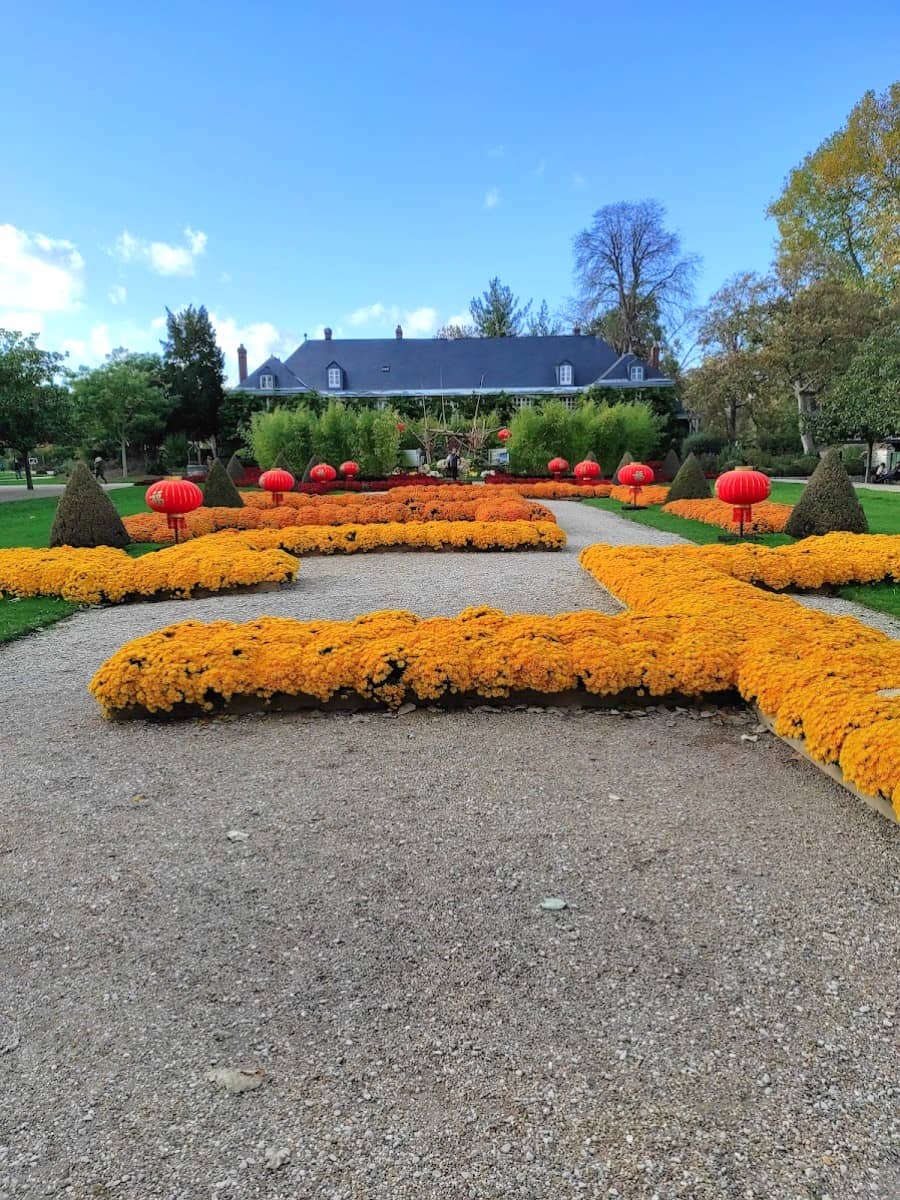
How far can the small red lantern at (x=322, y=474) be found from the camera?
24922 millimetres

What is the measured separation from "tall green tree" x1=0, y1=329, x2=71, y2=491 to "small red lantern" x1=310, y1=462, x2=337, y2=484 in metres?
7.70

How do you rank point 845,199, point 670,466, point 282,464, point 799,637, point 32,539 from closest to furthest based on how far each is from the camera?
point 799,637 < point 32,539 < point 282,464 < point 670,466 < point 845,199

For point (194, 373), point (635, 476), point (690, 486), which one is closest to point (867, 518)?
point (690, 486)

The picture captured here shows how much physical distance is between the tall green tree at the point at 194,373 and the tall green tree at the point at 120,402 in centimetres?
242

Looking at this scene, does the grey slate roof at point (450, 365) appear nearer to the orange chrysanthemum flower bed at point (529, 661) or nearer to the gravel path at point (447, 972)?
the orange chrysanthemum flower bed at point (529, 661)

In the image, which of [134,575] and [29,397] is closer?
[134,575]

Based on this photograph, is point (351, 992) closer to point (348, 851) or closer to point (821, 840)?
point (348, 851)

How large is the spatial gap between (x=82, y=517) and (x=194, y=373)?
37.3m

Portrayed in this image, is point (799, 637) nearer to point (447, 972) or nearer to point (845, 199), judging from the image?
point (447, 972)

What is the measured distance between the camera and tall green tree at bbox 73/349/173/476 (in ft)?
127

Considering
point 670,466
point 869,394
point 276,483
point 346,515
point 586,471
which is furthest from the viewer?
point 670,466

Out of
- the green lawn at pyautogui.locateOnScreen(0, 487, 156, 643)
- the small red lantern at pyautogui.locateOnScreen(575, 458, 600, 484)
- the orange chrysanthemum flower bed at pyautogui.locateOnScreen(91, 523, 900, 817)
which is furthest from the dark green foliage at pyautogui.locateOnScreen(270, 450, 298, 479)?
the orange chrysanthemum flower bed at pyautogui.locateOnScreen(91, 523, 900, 817)

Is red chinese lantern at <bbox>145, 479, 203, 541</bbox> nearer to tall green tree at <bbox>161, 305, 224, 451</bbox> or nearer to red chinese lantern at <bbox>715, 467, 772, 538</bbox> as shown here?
red chinese lantern at <bbox>715, 467, 772, 538</bbox>

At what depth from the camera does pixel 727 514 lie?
14.2 meters
